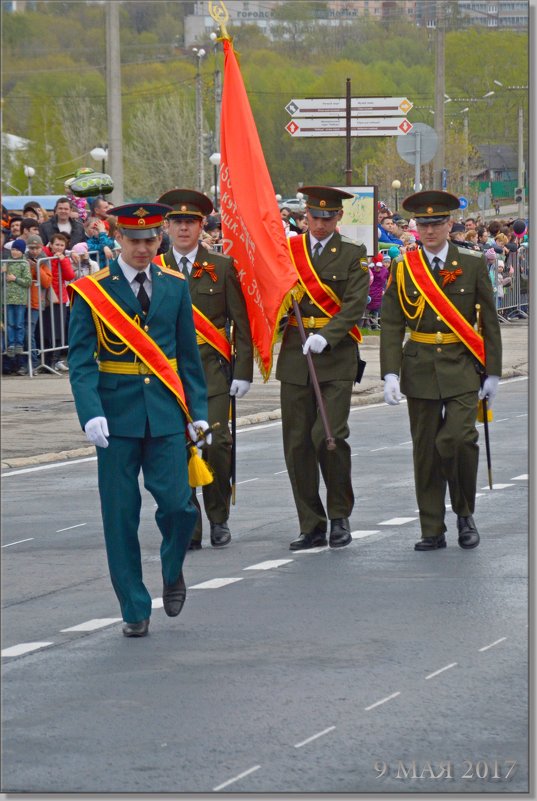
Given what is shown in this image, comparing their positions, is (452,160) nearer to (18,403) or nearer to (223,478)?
(18,403)

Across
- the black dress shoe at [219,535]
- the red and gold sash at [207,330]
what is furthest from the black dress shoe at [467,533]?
the red and gold sash at [207,330]

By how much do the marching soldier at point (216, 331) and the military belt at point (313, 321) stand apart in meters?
0.27

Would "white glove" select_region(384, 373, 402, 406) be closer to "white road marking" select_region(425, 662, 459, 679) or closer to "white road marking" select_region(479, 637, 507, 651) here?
"white road marking" select_region(479, 637, 507, 651)

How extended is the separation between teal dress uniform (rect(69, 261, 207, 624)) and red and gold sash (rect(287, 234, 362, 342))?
88.9 inches

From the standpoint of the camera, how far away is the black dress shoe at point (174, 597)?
8.28 meters

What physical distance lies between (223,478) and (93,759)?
15.0 ft

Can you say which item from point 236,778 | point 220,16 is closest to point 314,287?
point 220,16

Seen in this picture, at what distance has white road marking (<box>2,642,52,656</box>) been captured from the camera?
7.71 m

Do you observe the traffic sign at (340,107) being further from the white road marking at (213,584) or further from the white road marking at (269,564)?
the white road marking at (213,584)

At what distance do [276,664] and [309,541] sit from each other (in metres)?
2.93

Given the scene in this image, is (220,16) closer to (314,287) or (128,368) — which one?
(314,287)

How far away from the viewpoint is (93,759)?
602cm

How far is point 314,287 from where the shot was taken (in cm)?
1040

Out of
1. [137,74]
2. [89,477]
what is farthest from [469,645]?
[137,74]
